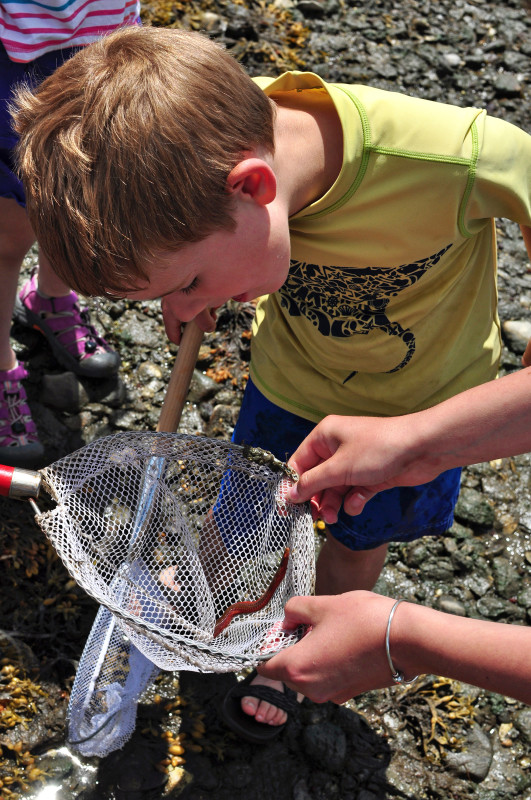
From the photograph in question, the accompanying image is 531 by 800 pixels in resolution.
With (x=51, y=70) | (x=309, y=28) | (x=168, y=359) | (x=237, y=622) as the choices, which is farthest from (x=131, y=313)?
(x=309, y=28)

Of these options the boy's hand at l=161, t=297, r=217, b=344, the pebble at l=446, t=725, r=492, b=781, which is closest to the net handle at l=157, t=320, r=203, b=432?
the boy's hand at l=161, t=297, r=217, b=344

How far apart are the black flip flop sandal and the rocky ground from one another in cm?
8

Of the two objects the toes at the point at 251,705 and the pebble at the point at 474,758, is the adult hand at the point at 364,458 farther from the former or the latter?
the pebble at the point at 474,758

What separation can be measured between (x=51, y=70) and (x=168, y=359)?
4.42 feet

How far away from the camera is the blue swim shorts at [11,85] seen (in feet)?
6.78

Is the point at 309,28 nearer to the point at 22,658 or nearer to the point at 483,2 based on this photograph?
the point at 483,2

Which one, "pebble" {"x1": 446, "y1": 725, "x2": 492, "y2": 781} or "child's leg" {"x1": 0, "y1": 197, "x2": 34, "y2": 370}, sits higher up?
"child's leg" {"x1": 0, "y1": 197, "x2": 34, "y2": 370}

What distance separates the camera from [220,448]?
199cm

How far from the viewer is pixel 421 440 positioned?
1695mm

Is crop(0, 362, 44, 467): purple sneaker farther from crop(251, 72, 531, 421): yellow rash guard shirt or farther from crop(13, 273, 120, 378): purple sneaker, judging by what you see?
crop(251, 72, 531, 421): yellow rash guard shirt

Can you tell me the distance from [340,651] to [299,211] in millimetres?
948

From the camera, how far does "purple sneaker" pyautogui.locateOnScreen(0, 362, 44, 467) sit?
270cm

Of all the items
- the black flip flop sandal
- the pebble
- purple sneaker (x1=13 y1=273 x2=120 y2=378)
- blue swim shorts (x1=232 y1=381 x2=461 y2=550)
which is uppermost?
blue swim shorts (x1=232 y1=381 x2=461 y2=550)

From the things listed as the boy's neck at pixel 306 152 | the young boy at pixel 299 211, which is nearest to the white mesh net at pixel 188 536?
the young boy at pixel 299 211
